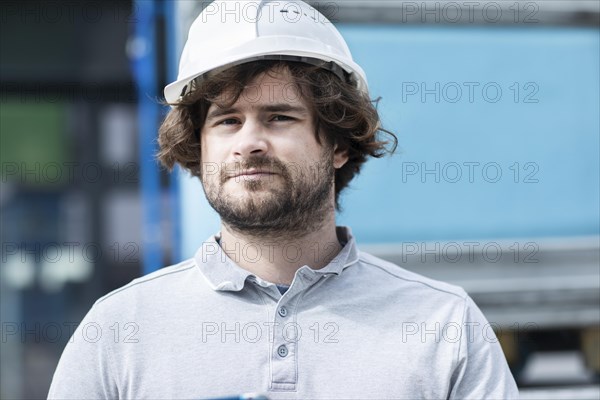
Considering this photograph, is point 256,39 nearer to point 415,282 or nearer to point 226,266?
point 226,266

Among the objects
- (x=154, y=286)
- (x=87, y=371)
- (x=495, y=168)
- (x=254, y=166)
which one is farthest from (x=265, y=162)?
(x=495, y=168)

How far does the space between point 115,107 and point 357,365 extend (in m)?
4.01

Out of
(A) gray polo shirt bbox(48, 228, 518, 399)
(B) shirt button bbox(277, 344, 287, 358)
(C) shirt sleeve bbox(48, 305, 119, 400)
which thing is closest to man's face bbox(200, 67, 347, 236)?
(A) gray polo shirt bbox(48, 228, 518, 399)

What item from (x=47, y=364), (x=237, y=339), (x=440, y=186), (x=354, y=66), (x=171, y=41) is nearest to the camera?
(x=237, y=339)

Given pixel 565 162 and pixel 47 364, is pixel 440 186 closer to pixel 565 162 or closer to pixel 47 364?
pixel 565 162

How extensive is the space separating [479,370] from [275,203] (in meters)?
0.57

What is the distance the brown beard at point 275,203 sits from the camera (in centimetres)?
196

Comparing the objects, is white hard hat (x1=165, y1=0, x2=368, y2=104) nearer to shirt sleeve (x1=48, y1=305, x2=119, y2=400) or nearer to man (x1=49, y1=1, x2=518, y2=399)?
man (x1=49, y1=1, x2=518, y2=399)

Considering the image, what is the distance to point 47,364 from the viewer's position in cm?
535

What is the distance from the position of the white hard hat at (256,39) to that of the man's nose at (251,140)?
→ 0.52ft

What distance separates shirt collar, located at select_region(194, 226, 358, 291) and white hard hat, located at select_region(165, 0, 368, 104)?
421 millimetres

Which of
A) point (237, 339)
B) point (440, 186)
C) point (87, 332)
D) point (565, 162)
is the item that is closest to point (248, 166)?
point (237, 339)

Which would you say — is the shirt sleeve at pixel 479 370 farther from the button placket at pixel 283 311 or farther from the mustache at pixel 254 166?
the mustache at pixel 254 166

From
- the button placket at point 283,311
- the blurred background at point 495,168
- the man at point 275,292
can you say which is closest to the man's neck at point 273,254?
the man at point 275,292
